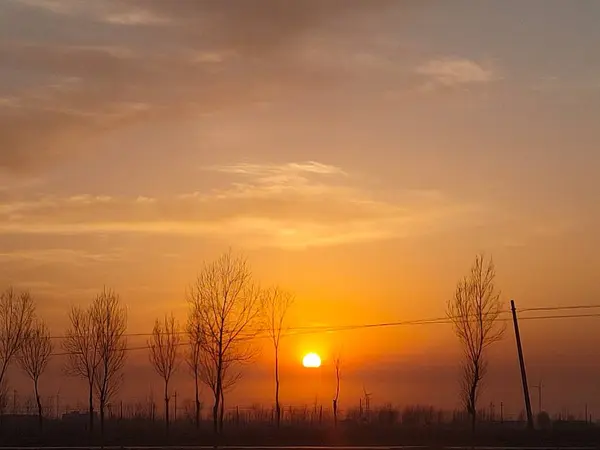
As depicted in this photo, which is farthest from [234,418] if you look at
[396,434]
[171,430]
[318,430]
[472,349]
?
[472,349]

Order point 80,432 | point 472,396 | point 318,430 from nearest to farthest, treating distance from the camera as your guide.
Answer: point 472,396 → point 318,430 → point 80,432

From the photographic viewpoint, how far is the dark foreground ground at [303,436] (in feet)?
160

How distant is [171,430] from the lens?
194 feet

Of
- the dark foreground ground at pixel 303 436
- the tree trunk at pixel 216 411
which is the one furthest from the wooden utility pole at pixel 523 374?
the tree trunk at pixel 216 411

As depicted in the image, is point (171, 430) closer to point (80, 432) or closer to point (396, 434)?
point (80, 432)

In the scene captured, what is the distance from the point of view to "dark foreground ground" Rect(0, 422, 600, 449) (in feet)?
160

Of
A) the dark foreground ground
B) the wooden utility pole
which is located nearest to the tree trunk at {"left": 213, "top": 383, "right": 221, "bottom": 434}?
the dark foreground ground

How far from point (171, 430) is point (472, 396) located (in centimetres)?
2080

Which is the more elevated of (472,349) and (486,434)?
(472,349)

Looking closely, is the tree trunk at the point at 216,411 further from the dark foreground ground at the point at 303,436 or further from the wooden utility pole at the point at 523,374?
the wooden utility pole at the point at 523,374

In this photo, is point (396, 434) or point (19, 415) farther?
point (19, 415)

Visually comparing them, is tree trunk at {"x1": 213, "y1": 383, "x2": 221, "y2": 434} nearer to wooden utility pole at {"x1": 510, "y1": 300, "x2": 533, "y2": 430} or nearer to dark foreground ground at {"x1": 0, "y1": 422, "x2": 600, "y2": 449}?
dark foreground ground at {"x1": 0, "y1": 422, "x2": 600, "y2": 449}

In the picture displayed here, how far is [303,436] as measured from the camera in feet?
175

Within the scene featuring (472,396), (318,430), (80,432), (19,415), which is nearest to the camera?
(472,396)
